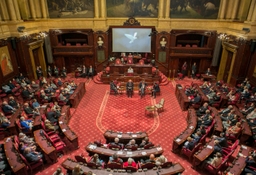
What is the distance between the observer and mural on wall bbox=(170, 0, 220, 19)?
1550 centimetres

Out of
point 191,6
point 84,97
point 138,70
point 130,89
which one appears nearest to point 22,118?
point 84,97

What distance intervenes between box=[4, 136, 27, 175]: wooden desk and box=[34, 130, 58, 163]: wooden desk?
801mm

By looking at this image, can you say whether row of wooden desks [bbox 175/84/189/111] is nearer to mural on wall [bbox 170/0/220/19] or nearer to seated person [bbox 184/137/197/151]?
seated person [bbox 184/137/197/151]

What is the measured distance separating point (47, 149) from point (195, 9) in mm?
15001

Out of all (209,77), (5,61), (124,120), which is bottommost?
(124,120)

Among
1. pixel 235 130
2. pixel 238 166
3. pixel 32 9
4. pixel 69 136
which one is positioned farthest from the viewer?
pixel 32 9

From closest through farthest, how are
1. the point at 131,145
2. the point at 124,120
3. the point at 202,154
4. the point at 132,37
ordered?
the point at 202,154 → the point at 131,145 → the point at 124,120 → the point at 132,37

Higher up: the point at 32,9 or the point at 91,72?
the point at 32,9

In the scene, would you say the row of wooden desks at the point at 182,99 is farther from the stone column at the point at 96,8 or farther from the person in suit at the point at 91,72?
the stone column at the point at 96,8

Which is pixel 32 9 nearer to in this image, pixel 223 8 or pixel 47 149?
pixel 47 149

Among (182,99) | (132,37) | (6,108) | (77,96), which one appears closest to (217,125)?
(182,99)

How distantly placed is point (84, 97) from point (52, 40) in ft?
23.9

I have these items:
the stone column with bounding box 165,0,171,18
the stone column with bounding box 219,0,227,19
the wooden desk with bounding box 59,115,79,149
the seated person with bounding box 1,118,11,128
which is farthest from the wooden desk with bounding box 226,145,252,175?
the stone column with bounding box 165,0,171,18

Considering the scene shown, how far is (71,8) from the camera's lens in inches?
640
